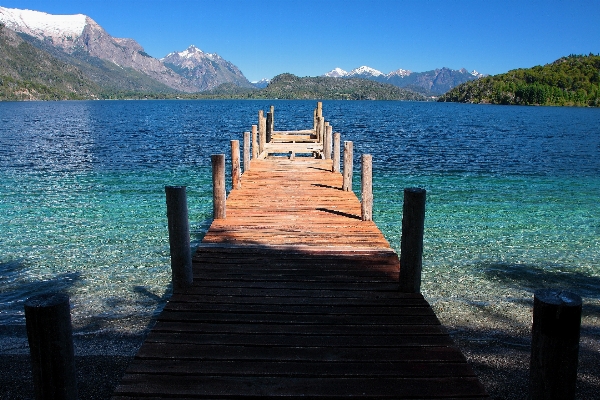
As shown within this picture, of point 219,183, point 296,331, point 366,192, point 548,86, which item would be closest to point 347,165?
point 366,192

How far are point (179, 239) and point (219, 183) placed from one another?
3.27m

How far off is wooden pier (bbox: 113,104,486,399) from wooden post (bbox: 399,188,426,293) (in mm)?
164

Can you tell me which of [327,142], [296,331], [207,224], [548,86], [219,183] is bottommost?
[207,224]

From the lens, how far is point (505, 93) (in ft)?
549

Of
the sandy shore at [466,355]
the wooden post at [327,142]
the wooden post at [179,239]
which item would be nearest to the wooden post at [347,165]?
the sandy shore at [466,355]

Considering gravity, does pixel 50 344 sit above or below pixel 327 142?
above

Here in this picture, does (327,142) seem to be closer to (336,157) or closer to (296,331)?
(336,157)

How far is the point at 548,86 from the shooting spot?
542 feet

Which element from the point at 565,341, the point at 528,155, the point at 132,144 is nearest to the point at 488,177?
the point at 528,155

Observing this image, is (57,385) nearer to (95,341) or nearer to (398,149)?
(95,341)

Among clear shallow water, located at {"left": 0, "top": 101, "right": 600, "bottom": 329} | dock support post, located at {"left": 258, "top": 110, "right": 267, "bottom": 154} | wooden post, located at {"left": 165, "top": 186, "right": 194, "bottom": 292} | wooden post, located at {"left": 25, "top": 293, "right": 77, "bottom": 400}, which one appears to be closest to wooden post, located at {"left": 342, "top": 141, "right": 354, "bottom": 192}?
clear shallow water, located at {"left": 0, "top": 101, "right": 600, "bottom": 329}

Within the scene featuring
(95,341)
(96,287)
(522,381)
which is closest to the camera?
(522,381)

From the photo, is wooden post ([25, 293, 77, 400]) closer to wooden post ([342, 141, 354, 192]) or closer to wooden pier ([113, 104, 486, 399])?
wooden pier ([113, 104, 486, 399])

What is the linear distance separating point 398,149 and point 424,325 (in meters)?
31.5
